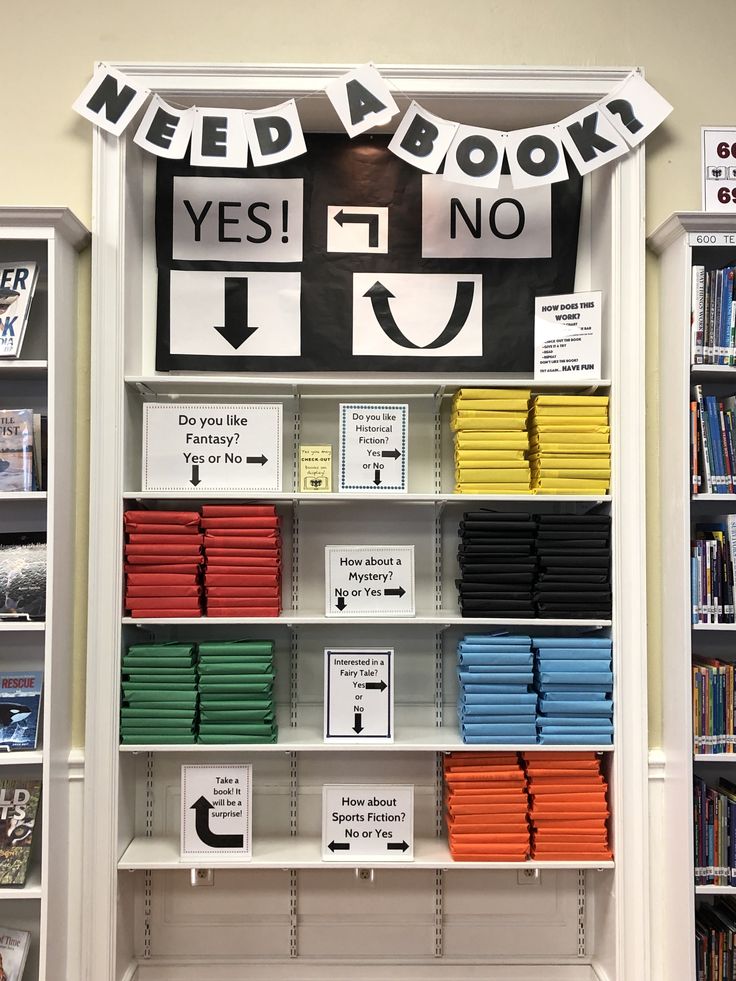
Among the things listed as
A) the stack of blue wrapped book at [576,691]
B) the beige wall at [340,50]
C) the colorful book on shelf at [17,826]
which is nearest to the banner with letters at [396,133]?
the beige wall at [340,50]

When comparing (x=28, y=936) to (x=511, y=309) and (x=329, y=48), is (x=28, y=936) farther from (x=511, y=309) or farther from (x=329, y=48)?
(x=329, y=48)

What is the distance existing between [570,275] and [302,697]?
1.67 meters

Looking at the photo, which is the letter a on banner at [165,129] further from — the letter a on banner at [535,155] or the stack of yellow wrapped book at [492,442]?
the stack of yellow wrapped book at [492,442]

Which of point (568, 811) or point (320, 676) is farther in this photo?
point (320, 676)

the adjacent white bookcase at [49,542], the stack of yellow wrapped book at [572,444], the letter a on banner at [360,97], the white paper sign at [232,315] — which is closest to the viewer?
the adjacent white bookcase at [49,542]

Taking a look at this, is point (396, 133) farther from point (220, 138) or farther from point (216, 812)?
point (216, 812)

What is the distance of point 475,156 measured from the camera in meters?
2.49

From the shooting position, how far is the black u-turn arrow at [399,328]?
2697 millimetres

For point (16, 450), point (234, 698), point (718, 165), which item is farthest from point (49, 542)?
point (718, 165)

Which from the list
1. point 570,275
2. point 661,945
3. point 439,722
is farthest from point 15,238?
point 661,945

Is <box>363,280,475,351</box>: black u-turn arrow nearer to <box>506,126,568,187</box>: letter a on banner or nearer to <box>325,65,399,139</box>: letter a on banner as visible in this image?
<box>506,126,568,187</box>: letter a on banner

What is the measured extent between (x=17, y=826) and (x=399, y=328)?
1908mm

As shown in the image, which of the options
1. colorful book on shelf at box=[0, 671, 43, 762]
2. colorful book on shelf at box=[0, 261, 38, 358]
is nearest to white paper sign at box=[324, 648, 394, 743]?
colorful book on shelf at box=[0, 671, 43, 762]

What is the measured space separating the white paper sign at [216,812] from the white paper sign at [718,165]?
229cm
